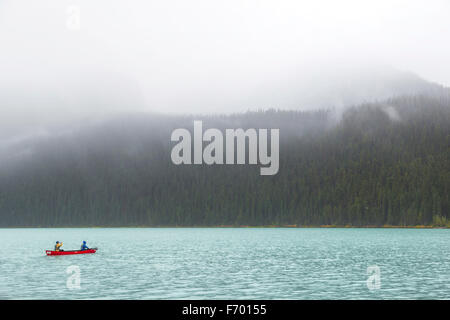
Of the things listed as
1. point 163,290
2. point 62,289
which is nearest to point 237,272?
point 163,290

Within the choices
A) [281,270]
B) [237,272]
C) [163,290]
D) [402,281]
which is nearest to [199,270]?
[237,272]
